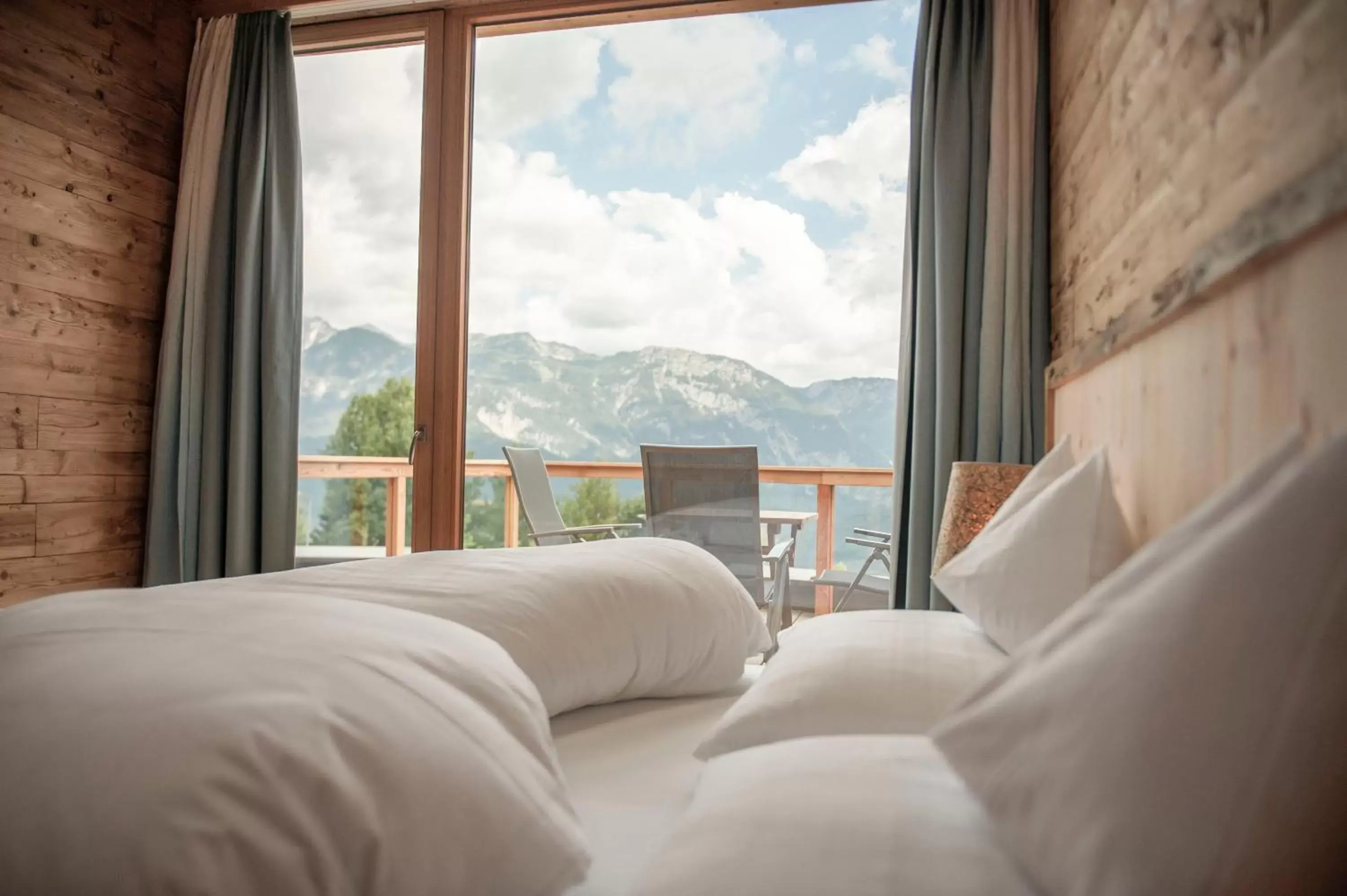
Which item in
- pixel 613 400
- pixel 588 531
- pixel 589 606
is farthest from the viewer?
pixel 613 400

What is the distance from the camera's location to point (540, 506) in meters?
3.59

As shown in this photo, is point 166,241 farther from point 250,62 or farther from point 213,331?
point 250,62

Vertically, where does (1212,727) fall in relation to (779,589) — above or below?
above

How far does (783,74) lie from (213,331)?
2862 millimetres

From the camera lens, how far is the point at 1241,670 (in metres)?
0.45

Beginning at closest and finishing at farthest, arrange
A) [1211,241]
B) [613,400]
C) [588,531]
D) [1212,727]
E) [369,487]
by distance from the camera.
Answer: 1. [1212,727]
2. [1211,241]
3. [588,531]
4. [369,487]
5. [613,400]

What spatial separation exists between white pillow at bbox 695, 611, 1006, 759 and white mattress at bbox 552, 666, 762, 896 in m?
0.07

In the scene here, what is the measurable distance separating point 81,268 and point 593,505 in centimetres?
209

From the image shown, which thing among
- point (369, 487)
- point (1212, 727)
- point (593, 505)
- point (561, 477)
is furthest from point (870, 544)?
point (1212, 727)

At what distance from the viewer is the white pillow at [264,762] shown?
18.6 inches

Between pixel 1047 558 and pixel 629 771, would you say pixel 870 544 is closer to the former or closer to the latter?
pixel 1047 558

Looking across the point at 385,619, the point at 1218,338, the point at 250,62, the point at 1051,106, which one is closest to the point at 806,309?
the point at 1051,106

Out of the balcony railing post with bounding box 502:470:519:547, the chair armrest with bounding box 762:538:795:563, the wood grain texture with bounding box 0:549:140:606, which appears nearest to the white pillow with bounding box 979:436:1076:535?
the chair armrest with bounding box 762:538:795:563

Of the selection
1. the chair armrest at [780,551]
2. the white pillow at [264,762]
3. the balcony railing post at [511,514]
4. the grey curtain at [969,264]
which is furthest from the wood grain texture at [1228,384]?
the balcony railing post at [511,514]
